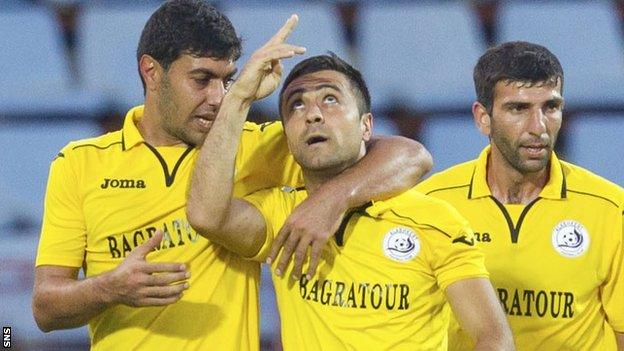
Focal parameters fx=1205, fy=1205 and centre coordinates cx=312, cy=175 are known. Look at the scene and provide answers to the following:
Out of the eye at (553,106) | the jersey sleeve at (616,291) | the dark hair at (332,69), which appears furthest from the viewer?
the eye at (553,106)

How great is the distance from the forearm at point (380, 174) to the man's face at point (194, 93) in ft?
1.35

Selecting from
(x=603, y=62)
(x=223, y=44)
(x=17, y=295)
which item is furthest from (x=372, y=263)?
(x=603, y=62)

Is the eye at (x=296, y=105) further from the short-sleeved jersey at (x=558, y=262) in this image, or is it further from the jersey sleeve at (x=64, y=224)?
the short-sleeved jersey at (x=558, y=262)

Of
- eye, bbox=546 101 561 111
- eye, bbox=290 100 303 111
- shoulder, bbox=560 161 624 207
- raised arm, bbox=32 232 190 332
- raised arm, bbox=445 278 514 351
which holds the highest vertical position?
eye, bbox=546 101 561 111

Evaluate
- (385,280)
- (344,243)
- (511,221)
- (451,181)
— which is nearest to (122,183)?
(344,243)

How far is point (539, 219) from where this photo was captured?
3.71 meters

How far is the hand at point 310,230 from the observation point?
124 inches

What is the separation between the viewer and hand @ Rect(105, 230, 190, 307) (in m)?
2.98

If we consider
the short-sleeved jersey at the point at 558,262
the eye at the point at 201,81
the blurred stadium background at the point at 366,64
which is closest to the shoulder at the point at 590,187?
the short-sleeved jersey at the point at 558,262

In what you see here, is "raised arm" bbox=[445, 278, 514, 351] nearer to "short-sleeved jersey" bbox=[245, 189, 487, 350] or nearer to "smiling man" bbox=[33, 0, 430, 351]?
"short-sleeved jersey" bbox=[245, 189, 487, 350]

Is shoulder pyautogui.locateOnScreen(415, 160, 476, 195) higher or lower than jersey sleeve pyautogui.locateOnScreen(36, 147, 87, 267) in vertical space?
higher

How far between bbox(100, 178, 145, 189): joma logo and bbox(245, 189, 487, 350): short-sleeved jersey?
40cm

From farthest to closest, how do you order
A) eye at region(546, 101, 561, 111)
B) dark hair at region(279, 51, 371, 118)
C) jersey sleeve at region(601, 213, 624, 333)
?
eye at region(546, 101, 561, 111), jersey sleeve at region(601, 213, 624, 333), dark hair at region(279, 51, 371, 118)

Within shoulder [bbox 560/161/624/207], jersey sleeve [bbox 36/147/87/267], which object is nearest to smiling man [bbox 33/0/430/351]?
jersey sleeve [bbox 36/147/87/267]
